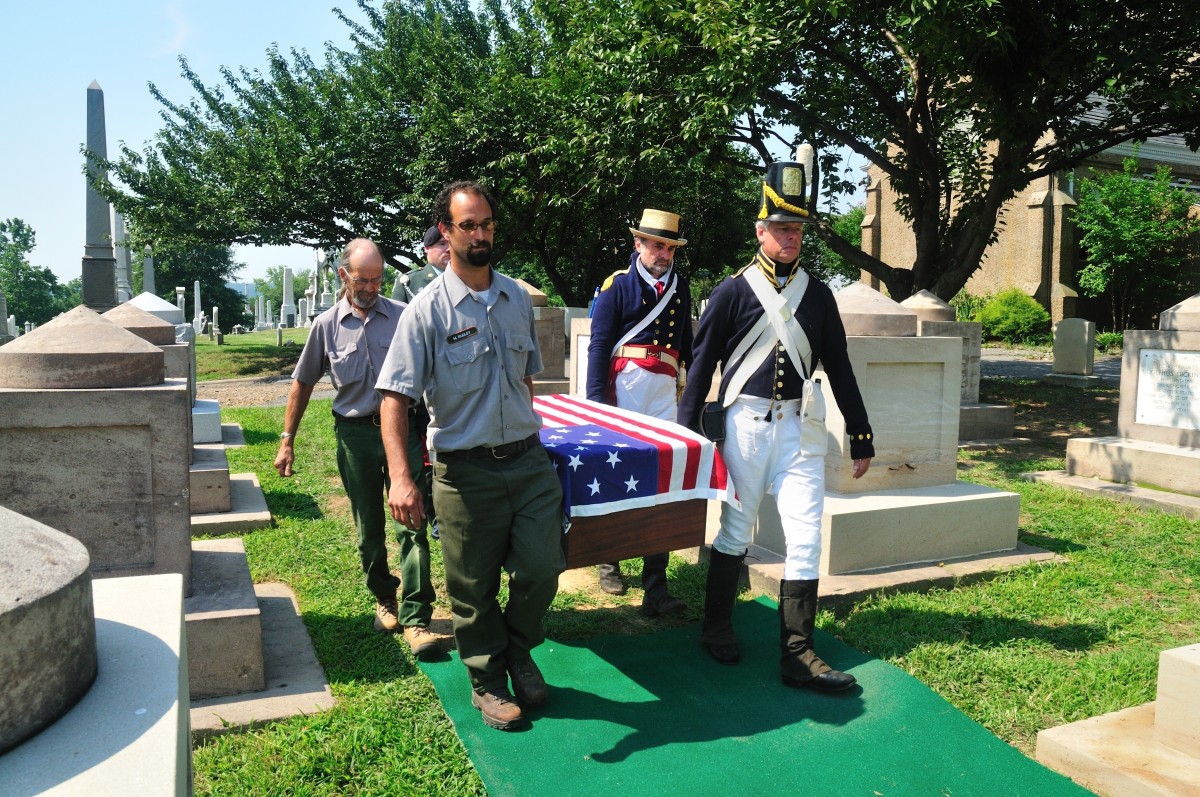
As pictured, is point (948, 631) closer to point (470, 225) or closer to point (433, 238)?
point (470, 225)

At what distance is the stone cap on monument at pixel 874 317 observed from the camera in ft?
19.3

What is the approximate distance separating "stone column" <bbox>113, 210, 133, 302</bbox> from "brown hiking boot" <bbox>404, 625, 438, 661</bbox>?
18725 mm

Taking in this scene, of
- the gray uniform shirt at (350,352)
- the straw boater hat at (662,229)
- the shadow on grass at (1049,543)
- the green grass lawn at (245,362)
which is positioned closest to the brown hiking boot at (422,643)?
the gray uniform shirt at (350,352)

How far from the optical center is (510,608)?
3770 mm

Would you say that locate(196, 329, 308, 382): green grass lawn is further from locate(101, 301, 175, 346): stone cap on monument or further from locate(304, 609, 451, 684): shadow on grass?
locate(304, 609, 451, 684): shadow on grass

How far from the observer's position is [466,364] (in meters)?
3.56

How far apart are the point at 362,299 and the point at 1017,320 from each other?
25.2m

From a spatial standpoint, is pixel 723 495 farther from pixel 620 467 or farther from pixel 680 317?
pixel 680 317

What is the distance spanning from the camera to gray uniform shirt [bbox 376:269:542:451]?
3.51 m

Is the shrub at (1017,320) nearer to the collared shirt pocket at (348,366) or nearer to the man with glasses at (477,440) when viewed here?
the collared shirt pocket at (348,366)

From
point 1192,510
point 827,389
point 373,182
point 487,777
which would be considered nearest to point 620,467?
point 487,777

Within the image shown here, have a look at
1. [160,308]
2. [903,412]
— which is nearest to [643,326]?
[903,412]

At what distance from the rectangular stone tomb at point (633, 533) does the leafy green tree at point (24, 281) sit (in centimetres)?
6463

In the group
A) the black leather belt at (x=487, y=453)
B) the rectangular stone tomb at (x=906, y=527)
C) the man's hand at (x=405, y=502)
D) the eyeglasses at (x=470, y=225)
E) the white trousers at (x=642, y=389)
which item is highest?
the eyeglasses at (x=470, y=225)
